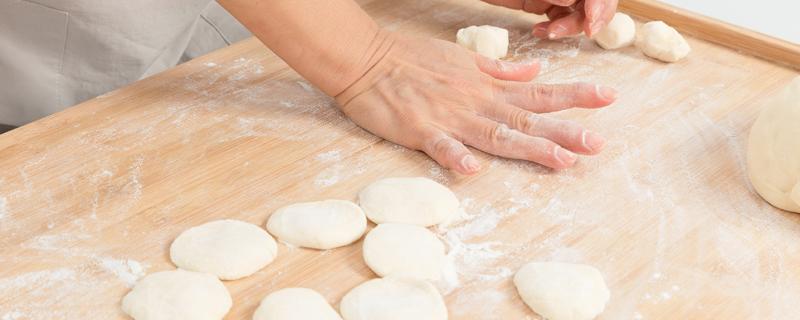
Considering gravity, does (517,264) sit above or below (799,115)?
below

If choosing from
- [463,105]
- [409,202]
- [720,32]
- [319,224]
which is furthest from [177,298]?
[720,32]

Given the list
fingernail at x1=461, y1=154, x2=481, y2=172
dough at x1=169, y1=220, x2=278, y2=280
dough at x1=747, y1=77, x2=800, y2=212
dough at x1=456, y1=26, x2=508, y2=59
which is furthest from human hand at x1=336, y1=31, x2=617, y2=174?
dough at x1=169, y1=220, x2=278, y2=280

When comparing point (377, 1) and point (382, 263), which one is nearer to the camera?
point (382, 263)

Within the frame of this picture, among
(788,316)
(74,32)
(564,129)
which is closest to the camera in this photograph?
(788,316)

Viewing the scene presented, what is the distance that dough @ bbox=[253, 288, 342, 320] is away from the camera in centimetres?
104

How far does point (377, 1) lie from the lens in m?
1.85

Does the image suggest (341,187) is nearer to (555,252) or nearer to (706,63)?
(555,252)

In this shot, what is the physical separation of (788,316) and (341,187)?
0.65 m

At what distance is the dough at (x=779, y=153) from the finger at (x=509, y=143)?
0.28m

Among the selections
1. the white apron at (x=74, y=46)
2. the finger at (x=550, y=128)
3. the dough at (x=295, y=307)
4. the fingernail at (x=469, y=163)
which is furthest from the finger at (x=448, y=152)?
the white apron at (x=74, y=46)

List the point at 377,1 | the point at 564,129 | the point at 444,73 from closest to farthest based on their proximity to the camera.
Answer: the point at 564,129 < the point at 444,73 < the point at 377,1

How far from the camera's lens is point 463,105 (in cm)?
145

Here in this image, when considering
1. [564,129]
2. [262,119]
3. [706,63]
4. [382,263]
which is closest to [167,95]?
[262,119]

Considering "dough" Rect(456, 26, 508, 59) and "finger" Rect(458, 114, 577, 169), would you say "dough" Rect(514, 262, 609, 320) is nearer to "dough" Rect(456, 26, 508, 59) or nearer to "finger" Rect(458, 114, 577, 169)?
"finger" Rect(458, 114, 577, 169)
